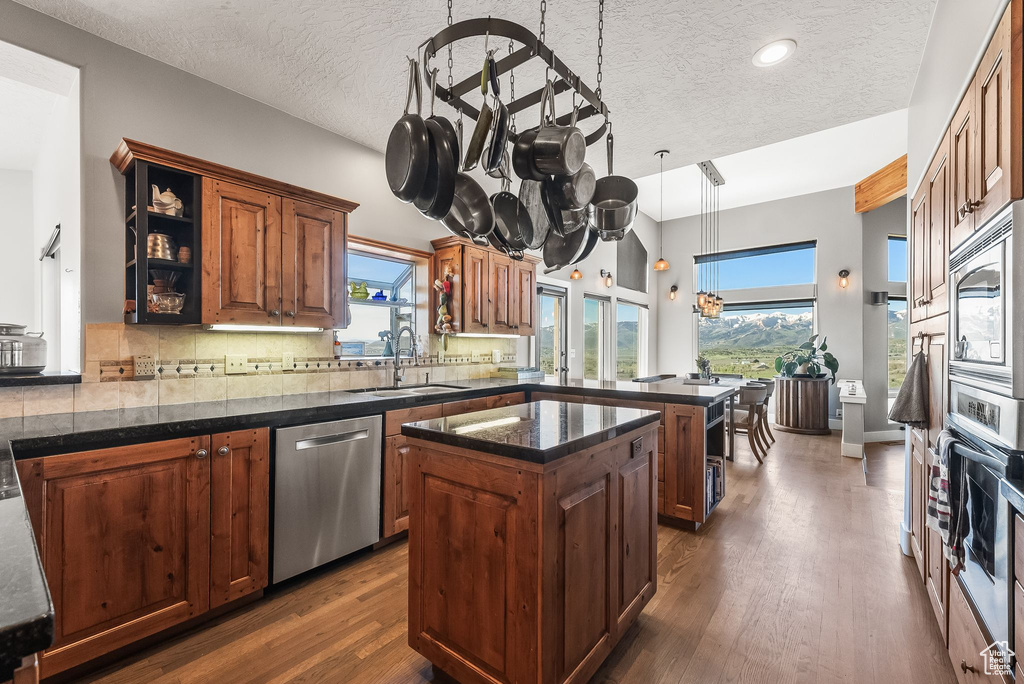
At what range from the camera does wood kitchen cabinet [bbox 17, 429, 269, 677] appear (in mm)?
1745

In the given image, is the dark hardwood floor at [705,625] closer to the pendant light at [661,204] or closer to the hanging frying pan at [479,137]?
the hanging frying pan at [479,137]

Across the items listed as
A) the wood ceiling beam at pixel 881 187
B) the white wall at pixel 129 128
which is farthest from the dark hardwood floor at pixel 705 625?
the wood ceiling beam at pixel 881 187

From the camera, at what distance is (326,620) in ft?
7.14

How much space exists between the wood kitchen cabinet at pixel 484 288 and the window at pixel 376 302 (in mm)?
264

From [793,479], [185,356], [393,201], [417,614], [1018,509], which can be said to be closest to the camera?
[1018,509]

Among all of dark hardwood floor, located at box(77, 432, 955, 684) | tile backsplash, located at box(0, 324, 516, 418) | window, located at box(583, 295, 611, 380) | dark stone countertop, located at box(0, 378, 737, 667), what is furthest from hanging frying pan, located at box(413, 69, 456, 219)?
window, located at box(583, 295, 611, 380)

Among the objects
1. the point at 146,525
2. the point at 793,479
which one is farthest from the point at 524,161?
the point at 793,479

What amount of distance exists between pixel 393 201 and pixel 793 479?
4544 millimetres

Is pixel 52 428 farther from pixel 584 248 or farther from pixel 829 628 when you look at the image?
pixel 829 628

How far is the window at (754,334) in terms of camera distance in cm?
730

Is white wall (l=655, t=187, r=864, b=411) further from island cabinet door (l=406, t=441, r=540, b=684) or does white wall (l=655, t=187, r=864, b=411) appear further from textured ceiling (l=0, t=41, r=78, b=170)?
textured ceiling (l=0, t=41, r=78, b=170)

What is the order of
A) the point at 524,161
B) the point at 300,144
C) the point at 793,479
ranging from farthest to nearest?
1. the point at 793,479
2. the point at 300,144
3. the point at 524,161

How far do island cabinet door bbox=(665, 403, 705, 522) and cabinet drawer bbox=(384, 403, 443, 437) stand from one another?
167 cm
